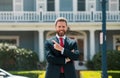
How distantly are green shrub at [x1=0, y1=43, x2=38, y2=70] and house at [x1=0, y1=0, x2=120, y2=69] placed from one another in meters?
1.62

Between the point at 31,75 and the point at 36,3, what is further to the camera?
the point at 36,3

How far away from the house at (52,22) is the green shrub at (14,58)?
1623 millimetres

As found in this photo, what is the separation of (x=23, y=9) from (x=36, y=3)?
964mm

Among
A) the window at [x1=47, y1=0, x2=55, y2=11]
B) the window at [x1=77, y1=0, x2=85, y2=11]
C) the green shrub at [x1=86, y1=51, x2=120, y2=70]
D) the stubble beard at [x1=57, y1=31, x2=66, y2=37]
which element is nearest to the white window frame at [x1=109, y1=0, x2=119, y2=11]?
the window at [x1=77, y1=0, x2=85, y2=11]

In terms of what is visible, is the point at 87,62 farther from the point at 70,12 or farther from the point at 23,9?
the point at 23,9

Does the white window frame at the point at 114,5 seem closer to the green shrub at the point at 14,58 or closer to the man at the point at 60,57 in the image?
the green shrub at the point at 14,58

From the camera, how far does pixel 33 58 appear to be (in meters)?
27.7

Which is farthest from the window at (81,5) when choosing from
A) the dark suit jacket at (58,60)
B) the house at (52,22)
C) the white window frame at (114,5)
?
the dark suit jacket at (58,60)

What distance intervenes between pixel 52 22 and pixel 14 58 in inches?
143

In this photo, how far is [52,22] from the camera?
95.5 feet

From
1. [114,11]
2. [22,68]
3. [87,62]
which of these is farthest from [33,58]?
[114,11]

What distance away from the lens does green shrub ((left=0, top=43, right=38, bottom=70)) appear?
26906mm

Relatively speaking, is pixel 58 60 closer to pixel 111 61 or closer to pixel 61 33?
pixel 61 33

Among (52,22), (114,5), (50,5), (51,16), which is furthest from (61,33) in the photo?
(50,5)
